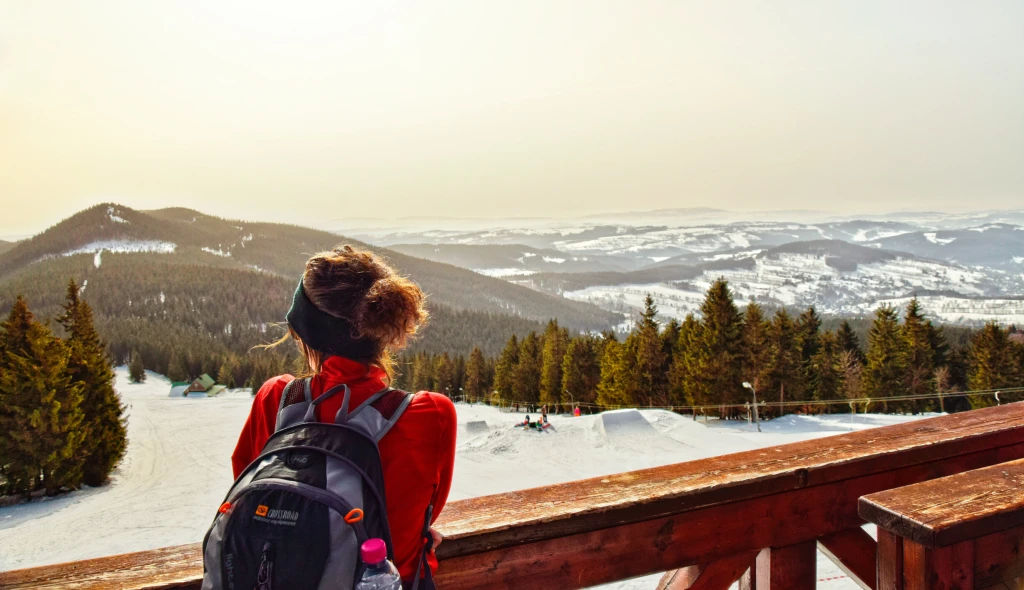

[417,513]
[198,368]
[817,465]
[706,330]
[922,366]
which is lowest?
[198,368]

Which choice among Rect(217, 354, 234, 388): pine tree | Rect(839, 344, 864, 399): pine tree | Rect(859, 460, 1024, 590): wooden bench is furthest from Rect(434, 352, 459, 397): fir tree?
Rect(859, 460, 1024, 590): wooden bench

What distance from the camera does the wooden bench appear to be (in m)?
1.18

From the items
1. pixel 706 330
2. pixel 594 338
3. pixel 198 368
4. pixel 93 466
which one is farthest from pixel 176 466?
pixel 198 368

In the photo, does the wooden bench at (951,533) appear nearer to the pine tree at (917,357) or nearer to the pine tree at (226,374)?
the pine tree at (917,357)

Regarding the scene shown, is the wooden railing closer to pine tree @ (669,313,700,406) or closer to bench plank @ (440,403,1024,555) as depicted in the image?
bench plank @ (440,403,1024,555)

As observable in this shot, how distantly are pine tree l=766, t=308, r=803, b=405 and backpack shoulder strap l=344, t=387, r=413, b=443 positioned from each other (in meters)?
32.8

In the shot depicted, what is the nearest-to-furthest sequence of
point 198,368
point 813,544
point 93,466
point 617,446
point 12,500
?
1. point 813,544
2. point 617,446
3. point 12,500
4. point 93,466
5. point 198,368

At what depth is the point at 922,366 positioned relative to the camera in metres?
32.1

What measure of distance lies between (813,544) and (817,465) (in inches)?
7.9

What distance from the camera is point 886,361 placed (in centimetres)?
3203

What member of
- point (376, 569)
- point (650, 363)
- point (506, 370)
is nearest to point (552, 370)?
point (506, 370)

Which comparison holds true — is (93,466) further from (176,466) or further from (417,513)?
(417,513)

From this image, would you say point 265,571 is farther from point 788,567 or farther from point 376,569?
point 788,567

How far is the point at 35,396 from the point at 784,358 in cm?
3482
